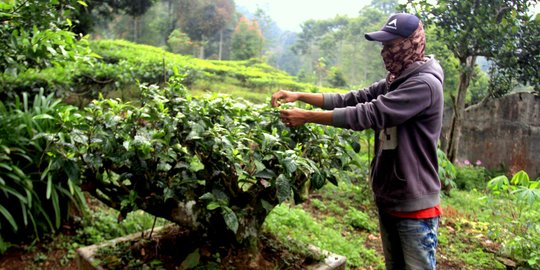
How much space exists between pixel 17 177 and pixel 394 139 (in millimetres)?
2657

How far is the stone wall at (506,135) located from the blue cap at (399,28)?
24.9 ft

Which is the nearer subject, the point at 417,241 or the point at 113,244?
the point at 417,241

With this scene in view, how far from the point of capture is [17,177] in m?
3.16

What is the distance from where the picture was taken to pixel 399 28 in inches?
77.2

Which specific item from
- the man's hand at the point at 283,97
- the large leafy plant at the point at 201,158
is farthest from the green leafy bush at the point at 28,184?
the man's hand at the point at 283,97

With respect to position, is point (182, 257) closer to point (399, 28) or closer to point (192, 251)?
point (192, 251)

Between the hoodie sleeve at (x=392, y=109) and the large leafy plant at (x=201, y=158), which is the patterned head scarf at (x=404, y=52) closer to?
the hoodie sleeve at (x=392, y=109)

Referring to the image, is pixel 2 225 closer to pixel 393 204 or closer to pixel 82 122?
pixel 82 122

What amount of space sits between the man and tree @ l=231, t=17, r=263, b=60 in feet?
68.4

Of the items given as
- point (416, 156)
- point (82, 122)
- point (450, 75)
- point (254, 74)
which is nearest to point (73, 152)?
point (82, 122)

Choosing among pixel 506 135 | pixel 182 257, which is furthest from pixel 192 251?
pixel 506 135

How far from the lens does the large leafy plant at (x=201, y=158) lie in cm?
201

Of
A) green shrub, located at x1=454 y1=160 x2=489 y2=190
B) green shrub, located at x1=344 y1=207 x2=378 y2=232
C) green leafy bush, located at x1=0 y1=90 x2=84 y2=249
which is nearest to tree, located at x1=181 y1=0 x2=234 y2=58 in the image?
green shrub, located at x1=454 y1=160 x2=489 y2=190

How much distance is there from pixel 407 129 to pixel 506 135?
8.55 meters
